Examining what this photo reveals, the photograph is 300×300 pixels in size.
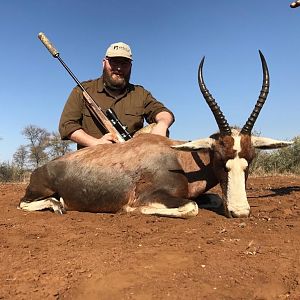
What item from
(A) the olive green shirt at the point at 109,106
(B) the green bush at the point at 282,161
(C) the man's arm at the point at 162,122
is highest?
(A) the olive green shirt at the point at 109,106

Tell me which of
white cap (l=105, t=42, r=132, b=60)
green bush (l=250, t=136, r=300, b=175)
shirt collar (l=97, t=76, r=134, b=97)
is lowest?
green bush (l=250, t=136, r=300, b=175)

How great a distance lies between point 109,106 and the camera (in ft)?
24.4

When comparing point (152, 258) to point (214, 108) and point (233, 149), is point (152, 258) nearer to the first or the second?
point (233, 149)

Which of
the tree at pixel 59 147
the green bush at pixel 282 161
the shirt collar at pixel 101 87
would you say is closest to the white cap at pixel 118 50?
the shirt collar at pixel 101 87

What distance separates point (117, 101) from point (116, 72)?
508 millimetres

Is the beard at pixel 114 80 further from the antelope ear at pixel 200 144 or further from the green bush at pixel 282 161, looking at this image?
the green bush at pixel 282 161

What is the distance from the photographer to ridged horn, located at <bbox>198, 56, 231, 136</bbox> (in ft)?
16.5

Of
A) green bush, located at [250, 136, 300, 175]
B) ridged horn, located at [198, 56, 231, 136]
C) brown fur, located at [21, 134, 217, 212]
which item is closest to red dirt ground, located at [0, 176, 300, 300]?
brown fur, located at [21, 134, 217, 212]

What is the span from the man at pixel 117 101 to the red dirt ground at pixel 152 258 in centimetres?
267

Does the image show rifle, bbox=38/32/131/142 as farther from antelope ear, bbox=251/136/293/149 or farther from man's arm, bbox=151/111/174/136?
antelope ear, bbox=251/136/293/149

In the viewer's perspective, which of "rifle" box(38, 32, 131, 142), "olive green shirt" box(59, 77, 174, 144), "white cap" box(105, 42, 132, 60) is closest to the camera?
"rifle" box(38, 32, 131, 142)

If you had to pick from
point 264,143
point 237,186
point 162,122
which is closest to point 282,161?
point 162,122

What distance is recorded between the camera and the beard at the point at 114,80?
293 inches

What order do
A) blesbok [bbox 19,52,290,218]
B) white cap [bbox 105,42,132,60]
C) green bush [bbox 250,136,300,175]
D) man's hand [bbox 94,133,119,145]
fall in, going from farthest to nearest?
green bush [bbox 250,136,300,175]
white cap [bbox 105,42,132,60]
man's hand [bbox 94,133,119,145]
blesbok [bbox 19,52,290,218]
